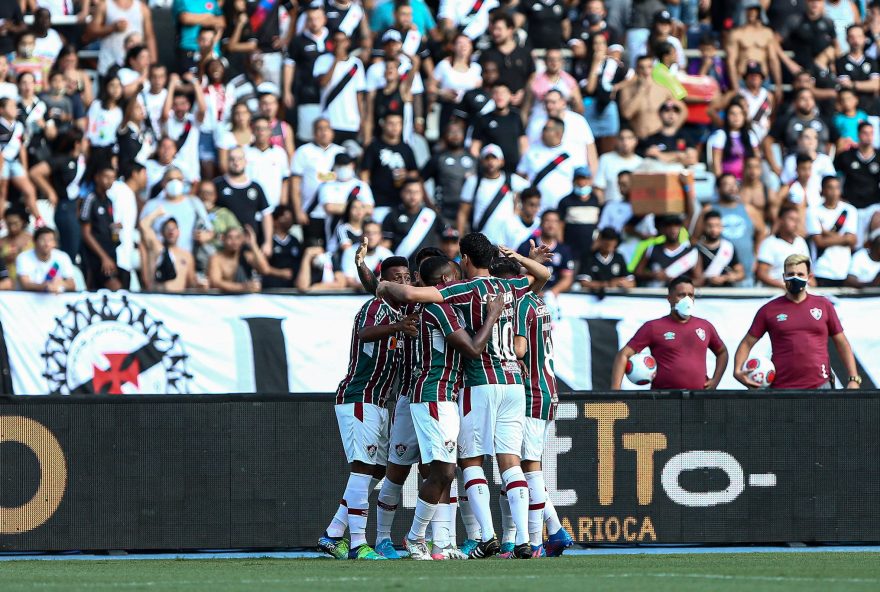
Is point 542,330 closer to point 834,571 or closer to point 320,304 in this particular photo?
point 834,571

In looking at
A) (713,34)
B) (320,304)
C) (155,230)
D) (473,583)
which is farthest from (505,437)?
(713,34)

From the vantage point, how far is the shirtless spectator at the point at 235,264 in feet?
55.7

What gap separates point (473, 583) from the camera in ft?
29.1

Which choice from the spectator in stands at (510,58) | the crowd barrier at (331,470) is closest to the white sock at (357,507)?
the crowd barrier at (331,470)

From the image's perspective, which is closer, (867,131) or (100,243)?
(100,243)

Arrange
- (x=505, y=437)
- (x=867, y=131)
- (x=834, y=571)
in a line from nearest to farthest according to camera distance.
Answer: (x=834, y=571) → (x=505, y=437) → (x=867, y=131)

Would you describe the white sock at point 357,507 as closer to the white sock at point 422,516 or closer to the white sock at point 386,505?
the white sock at point 386,505

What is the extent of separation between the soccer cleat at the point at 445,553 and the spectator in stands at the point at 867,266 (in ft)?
26.7

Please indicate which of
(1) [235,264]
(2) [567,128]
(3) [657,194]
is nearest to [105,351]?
(1) [235,264]

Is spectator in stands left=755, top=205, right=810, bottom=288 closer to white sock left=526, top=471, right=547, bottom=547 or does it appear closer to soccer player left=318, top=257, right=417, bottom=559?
white sock left=526, top=471, right=547, bottom=547

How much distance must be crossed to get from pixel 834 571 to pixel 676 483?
322 centimetres

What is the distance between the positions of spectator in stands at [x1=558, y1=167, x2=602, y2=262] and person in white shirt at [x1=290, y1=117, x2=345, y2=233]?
2641mm

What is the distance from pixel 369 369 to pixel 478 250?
1.20m

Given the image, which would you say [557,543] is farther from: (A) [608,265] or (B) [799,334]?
(A) [608,265]
